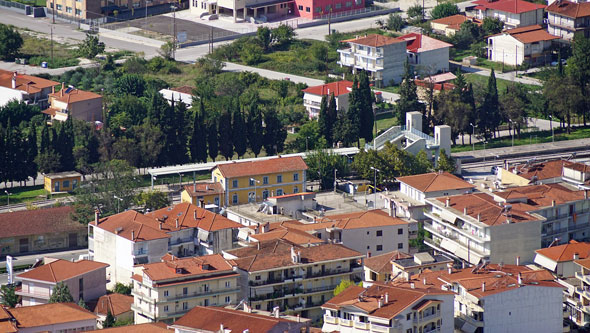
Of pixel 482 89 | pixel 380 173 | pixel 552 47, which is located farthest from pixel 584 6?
pixel 380 173

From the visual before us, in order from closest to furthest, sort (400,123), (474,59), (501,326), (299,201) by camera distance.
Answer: (501,326), (299,201), (400,123), (474,59)

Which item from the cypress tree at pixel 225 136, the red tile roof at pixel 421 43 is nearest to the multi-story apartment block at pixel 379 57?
the red tile roof at pixel 421 43

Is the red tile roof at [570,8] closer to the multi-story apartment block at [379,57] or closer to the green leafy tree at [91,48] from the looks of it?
the multi-story apartment block at [379,57]

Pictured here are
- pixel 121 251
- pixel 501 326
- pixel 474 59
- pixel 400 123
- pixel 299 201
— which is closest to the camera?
pixel 501 326

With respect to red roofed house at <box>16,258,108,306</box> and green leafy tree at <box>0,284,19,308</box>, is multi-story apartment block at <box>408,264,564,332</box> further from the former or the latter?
green leafy tree at <box>0,284,19,308</box>

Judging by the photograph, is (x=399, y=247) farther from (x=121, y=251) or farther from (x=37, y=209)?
(x=37, y=209)

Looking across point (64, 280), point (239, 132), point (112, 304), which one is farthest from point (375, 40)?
point (112, 304)

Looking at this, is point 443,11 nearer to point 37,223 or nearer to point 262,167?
point 262,167
